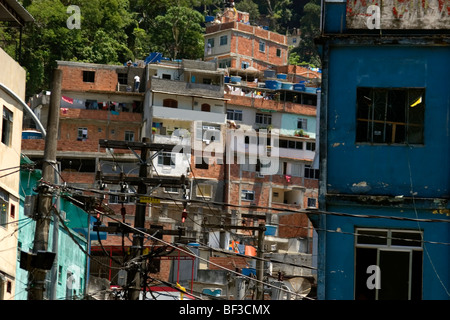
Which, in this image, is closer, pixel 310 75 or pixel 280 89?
pixel 280 89

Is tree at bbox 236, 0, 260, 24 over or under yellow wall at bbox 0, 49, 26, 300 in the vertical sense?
over

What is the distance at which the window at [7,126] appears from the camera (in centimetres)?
3300

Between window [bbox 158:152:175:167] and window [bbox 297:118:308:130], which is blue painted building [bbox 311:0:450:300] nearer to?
window [bbox 158:152:175:167]

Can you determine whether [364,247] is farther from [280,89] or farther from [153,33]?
[153,33]

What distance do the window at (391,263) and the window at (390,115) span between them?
6.64ft

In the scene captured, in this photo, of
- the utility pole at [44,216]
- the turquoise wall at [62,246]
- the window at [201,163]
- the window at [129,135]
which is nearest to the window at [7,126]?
the turquoise wall at [62,246]

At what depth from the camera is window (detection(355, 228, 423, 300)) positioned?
71.9ft

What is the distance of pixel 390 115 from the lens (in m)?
22.8

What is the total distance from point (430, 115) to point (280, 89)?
73150mm

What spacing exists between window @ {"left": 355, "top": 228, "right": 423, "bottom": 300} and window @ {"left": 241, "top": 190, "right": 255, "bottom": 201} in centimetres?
6555

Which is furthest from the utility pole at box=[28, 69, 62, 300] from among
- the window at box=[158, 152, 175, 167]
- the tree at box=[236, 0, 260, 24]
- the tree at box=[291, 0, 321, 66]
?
the tree at box=[236, 0, 260, 24]

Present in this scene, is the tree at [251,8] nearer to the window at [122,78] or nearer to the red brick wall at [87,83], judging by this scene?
the window at [122,78]
